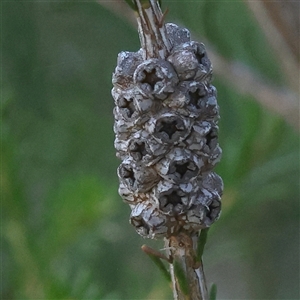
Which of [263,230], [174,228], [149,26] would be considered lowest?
[174,228]

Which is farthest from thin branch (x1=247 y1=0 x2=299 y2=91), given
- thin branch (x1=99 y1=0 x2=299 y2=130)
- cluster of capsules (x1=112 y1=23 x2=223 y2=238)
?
cluster of capsules (x1=112 y1=23 x2=223 y2=238)

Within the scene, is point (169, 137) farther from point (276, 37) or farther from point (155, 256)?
point (276, 37)

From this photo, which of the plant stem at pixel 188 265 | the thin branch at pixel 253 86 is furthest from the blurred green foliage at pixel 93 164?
the plant stem at pixel 188 265

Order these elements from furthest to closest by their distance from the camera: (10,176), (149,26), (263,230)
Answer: (263,230) < (10,176) < (149,26)

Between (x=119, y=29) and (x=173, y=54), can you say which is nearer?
(x=173, y=54)

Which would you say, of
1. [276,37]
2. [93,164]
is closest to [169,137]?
[276,37]

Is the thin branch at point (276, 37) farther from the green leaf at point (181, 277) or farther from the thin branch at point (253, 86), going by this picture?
the green leaf at point (181, 277)

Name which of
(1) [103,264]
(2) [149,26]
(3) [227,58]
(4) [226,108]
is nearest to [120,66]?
(2) [149,26]

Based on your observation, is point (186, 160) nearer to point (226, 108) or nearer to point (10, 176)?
point (10, 176)
